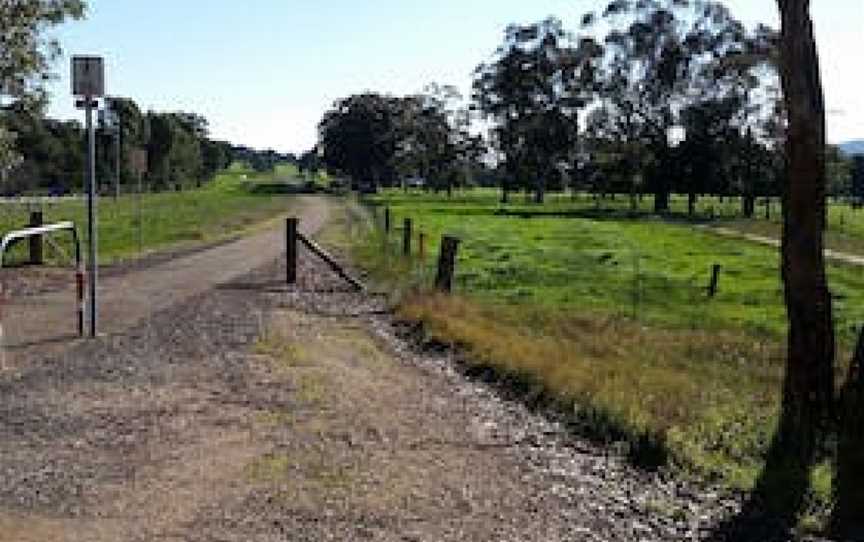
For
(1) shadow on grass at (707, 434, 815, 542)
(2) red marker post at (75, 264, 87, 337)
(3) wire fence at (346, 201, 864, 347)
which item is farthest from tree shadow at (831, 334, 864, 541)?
(3) wire fence at (346, 201, 864, 347)

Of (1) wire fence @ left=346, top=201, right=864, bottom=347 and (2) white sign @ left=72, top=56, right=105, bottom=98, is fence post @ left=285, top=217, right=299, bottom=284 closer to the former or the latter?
(1) wire fence @ left=346, top=201, right=864, bottom=347

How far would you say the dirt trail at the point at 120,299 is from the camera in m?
15.8

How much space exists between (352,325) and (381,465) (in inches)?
362

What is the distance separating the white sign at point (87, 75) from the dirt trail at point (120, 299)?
279 centimetres

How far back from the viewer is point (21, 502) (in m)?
8.16

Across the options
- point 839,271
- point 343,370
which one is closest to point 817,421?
point 343,370

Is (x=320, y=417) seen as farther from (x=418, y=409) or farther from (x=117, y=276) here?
(x=117, y=276)

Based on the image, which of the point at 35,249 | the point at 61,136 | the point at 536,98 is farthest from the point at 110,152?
the point at 35,249

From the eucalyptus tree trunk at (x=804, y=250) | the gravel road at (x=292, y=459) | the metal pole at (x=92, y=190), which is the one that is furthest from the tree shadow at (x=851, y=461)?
the metal pole at (x=92, y=190)

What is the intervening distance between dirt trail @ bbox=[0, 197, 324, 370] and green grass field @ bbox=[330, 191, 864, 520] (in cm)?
335

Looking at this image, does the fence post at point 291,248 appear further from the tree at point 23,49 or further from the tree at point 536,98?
the tree at point 536,98

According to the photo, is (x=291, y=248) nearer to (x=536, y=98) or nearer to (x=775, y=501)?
(x=775, y=501)

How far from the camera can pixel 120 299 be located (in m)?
20.9

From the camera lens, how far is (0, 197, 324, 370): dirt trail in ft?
51.9
